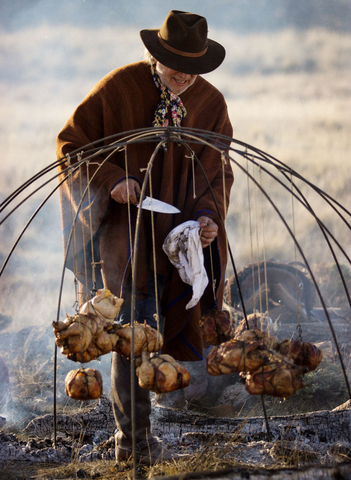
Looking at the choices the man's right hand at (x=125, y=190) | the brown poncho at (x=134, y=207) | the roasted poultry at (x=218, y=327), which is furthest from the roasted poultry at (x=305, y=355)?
the man's right hand at (x=125, y=190)

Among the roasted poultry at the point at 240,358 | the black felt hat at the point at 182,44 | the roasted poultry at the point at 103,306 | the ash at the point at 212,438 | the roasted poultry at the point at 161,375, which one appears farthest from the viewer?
the ash at the point at 212,438

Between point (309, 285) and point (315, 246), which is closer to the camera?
point (309, 285)

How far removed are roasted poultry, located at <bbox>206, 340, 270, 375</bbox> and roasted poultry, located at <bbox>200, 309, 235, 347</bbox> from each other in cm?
47

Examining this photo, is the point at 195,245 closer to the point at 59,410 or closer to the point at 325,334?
the point at 59,410

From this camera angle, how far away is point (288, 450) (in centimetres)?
325

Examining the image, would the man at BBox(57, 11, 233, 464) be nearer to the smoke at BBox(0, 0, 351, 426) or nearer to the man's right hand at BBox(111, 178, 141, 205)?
the man's right hand at BBox(111, 178, 141, 205)

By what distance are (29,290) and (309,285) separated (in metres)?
3.75

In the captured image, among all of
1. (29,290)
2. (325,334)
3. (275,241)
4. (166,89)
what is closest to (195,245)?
(166,89)

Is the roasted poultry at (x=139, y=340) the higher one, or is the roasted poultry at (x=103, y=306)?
the roasted poultry at (x=103, y=306)

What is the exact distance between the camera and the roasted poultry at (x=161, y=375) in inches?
81.9

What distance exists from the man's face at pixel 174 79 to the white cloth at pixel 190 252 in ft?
2.73

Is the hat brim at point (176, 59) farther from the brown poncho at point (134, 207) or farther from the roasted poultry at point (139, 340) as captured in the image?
the roasted poultry at point (139, 340)

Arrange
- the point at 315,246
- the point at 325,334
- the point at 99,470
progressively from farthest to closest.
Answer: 1. the point at 315,246
2. the point at 325,334
3. the point at 99,470

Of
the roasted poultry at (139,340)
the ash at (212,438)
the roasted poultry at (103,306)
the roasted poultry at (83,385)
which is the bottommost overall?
the ash at (212,438)
